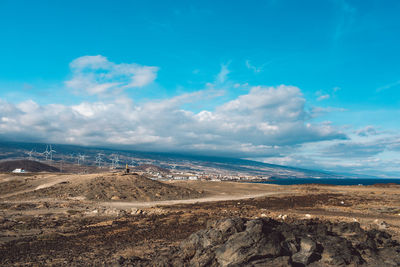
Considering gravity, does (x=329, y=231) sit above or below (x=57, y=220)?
above

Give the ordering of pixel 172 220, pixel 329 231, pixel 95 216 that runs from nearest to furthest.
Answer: pixel 329 231 < pixel 172 220 < pixel 95 216

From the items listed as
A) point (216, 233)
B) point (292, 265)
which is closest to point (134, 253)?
point (216, 233)

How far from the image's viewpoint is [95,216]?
31.1 m

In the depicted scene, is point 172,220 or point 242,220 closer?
point 242,220

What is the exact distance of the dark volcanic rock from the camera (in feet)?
39.8

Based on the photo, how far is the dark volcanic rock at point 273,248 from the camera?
12125 mm

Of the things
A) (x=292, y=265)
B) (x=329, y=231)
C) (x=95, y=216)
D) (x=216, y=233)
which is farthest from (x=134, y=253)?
(x=95, y=216)

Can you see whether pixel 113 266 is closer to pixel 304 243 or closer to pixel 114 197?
pixel 304 243

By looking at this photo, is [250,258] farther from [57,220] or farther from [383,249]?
[57,220]

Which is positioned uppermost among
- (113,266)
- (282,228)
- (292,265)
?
(282,228)

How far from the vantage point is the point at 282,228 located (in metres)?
14.5

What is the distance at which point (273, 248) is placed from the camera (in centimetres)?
1236

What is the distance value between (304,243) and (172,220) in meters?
16.7

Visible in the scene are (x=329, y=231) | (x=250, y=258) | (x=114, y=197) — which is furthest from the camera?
(x=114, y=197)
